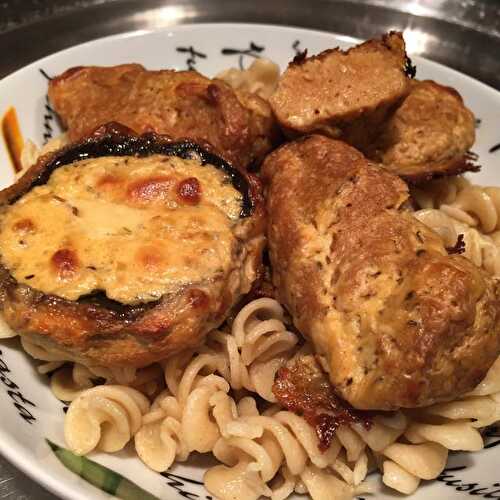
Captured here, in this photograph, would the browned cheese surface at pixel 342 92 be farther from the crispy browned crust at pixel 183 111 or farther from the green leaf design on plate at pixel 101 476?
the green leaf design on plate at pixel 101 476

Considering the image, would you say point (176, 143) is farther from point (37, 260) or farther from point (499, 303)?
point (499, 303)

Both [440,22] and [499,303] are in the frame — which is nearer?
[499,303]

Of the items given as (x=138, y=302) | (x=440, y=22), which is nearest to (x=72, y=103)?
(x=138, y=302)

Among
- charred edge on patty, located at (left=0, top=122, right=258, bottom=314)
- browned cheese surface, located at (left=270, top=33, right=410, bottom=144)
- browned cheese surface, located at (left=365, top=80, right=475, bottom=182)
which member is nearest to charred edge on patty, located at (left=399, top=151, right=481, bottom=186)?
browned cheese surface, located at (left=365, top=80, right=475, bottom=182)

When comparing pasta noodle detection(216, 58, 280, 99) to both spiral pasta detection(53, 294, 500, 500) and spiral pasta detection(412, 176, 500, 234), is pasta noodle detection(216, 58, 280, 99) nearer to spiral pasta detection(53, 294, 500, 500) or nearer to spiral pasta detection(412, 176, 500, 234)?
spiral pasta detection(412, 176, 500, 234)

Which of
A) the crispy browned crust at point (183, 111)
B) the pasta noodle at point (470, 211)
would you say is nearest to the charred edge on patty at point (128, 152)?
the crispy browned crust at point (183, 111)
